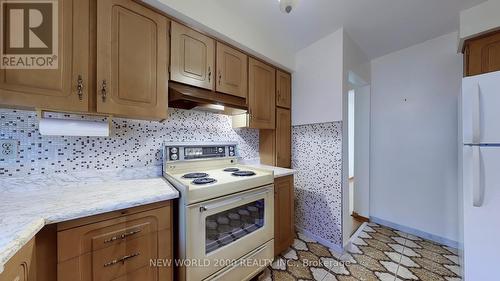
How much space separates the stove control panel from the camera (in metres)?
1.58

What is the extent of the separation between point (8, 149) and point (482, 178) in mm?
2893

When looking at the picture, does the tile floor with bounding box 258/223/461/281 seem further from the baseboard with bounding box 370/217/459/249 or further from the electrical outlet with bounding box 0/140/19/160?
the electrical outlet with bounding box 0/140/19/160

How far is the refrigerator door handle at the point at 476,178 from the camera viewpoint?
1.13m

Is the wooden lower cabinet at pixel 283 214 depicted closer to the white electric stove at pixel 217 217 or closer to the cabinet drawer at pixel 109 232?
the white electric stove at pixel 217 217

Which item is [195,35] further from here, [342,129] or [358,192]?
[358,192]

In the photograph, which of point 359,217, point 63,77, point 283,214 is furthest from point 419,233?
point 63,77

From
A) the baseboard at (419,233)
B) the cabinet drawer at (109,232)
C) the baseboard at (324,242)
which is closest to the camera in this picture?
the cabinet drawer at (109,232)

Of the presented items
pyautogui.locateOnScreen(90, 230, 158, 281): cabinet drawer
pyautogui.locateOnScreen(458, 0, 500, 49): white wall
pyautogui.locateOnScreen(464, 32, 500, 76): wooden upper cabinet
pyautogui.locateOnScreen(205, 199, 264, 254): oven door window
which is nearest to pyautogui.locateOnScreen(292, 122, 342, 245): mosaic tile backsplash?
pyautogui.locateOnScreen(205, 199, 264, 254): oven door window

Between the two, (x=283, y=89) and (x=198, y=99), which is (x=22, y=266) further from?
(x=283, y=89)

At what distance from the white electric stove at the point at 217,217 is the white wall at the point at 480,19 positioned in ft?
7.27

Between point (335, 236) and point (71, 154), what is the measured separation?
99.1 inches

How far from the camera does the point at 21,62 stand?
2.93 feet

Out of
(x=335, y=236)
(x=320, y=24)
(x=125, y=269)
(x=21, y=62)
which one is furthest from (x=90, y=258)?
(x=320, y=24)

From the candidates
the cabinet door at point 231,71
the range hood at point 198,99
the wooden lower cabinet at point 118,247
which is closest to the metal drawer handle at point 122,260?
the wooden lower cabinet at point 118,247
